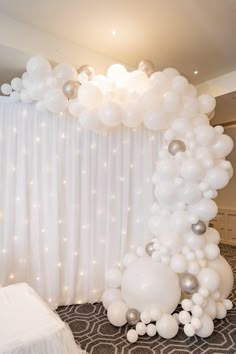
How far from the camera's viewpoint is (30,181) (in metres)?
2.82

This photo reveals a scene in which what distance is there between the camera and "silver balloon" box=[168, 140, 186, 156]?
2.60 m

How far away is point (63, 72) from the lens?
2.56 m

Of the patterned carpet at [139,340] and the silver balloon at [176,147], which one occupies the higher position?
the silver balloon at [176,147]

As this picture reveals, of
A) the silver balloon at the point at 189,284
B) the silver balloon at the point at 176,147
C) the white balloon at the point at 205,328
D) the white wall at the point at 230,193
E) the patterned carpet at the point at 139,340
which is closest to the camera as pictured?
the patterned carpet at the point at 139,340

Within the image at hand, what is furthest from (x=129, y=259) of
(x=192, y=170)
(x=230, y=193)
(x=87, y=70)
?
(x=230, y=193)

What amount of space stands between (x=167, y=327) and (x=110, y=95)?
2.13 meters

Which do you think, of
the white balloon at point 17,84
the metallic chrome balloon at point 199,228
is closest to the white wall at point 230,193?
the metallic chrome balloon at point 199,228

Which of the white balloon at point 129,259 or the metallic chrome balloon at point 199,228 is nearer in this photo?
the metallic chrome balloon at point 199,228

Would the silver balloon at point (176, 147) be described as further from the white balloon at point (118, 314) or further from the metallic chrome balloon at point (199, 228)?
the white balloon at point (118, 314)

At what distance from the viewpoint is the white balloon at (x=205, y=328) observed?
2.28 metres

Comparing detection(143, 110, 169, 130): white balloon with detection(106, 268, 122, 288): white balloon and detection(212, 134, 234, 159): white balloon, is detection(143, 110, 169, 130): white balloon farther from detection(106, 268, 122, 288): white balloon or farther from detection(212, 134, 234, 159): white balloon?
detection(106, 268, 122, 288): white balloon

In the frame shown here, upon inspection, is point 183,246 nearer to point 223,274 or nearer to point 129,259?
point 223,274

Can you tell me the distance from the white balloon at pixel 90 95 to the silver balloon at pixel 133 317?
1912mm

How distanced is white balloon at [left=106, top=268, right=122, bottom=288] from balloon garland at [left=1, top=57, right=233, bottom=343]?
77mm
